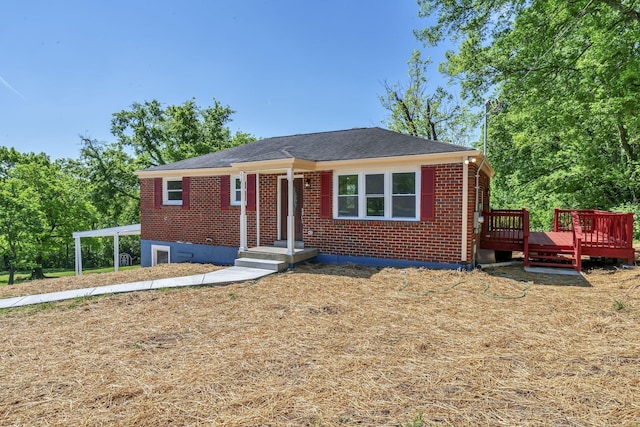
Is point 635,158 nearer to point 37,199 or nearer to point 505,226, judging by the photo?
point 505,226

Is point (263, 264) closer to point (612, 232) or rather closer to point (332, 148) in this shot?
point (332, 148)

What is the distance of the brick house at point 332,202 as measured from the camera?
8.27 meters

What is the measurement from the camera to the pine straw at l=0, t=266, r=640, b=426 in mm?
2648

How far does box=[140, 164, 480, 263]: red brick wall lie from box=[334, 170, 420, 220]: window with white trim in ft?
0.79

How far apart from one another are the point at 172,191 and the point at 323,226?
6452 millimetres

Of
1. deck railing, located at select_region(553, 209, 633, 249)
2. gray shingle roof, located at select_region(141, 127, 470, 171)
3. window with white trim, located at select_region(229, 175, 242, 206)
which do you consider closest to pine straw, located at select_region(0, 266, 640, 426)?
deck railing, located at select_region(553, 209, 633, 249)

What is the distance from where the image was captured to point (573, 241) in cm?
912

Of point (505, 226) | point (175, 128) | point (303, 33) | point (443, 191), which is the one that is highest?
point (303, 33)

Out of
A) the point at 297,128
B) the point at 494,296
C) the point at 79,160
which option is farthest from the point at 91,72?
the point at 494,296

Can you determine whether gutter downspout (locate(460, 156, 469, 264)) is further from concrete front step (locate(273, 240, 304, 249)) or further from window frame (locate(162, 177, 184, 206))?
window frame (locate(162, 177, 184, 206))

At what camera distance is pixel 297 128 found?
31094mm

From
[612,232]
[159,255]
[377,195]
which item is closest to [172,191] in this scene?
[159,255]

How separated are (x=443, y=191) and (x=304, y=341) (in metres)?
5.72

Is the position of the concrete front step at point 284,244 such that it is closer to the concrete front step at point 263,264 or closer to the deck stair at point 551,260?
the concrete front step at point 263,264
